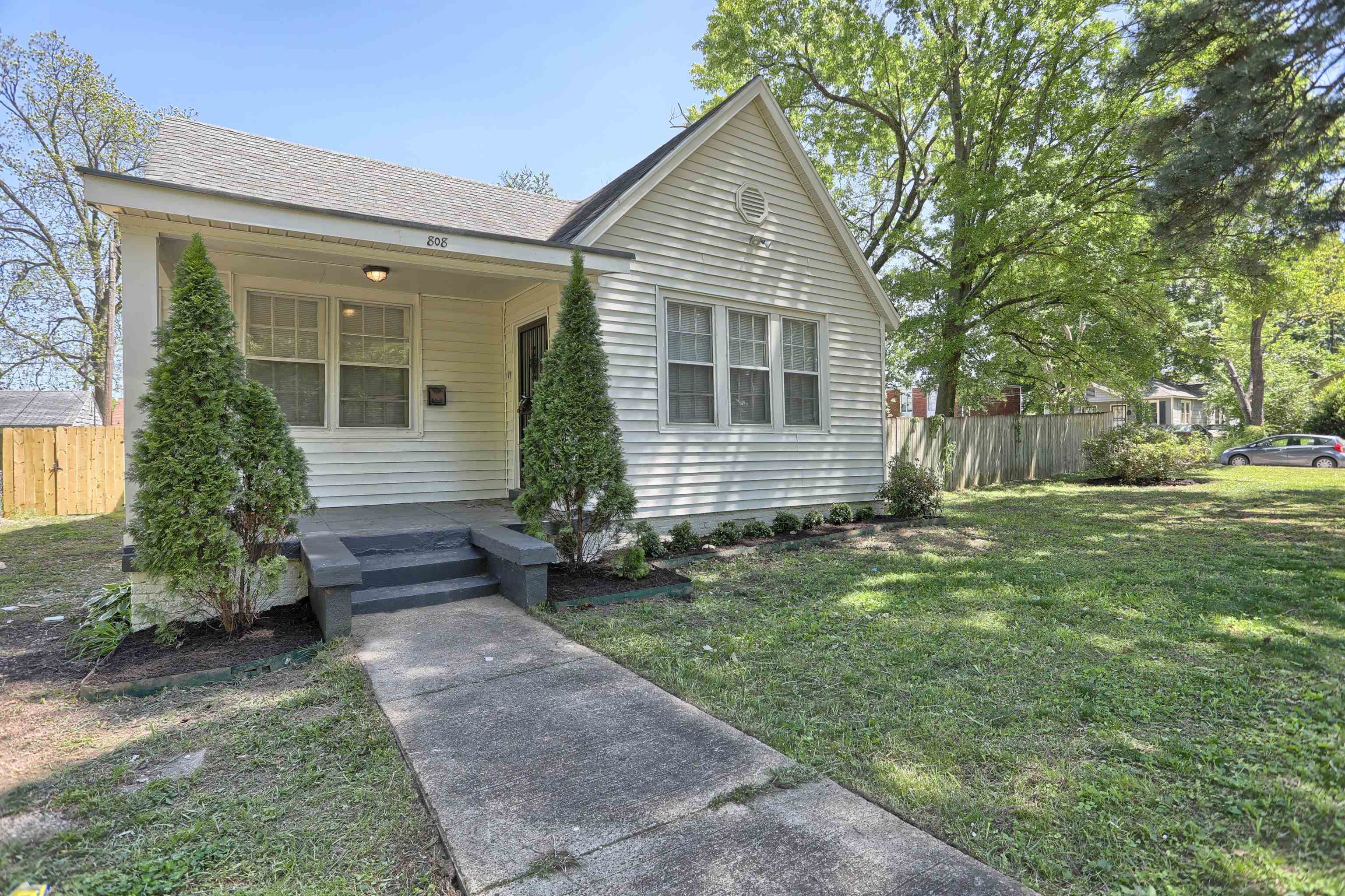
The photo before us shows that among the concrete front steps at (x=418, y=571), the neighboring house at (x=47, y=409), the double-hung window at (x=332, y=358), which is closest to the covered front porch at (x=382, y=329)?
the double-hung window at (x=332, y=358)

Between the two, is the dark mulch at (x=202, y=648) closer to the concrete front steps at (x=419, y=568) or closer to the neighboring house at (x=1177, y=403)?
the concrete front steps at (x=419, y=568)

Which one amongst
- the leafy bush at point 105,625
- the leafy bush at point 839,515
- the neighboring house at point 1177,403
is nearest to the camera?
the leafy bush at point 105,625

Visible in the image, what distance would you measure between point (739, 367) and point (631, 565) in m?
3.39

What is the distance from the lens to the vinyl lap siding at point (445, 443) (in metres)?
7.00

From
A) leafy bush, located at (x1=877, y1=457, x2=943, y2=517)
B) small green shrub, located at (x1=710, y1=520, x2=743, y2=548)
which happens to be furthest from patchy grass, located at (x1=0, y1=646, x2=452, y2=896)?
leafy bush, located at (x1=877, y1=457, x2=943, y2=517)

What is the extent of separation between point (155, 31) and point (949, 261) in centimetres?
1705

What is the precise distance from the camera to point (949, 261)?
613 inches

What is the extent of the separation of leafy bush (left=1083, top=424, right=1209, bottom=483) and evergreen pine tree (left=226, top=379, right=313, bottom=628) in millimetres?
16646

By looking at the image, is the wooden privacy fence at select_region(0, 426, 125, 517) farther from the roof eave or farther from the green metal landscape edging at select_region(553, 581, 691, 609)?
the green metal landscape edging at select_region(553, 581, 691, 609)

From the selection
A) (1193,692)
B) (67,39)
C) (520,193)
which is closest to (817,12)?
(520,193)

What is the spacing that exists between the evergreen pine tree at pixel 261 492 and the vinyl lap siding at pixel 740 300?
3.32 m

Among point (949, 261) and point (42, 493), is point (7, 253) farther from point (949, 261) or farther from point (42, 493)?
point (949, 261)

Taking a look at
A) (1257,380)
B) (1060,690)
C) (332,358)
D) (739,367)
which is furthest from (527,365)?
(1257,380)

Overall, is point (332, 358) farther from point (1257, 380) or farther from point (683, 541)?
point (1257, 380)
